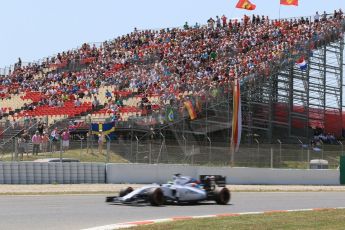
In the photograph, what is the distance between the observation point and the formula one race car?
66.5 feet

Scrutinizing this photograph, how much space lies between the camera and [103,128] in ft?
130

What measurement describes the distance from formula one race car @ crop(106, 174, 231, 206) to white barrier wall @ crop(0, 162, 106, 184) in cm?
992

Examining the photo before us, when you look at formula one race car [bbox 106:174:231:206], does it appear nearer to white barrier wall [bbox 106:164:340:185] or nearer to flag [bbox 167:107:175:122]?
white barrier wall [bbox 106:164:340:185]

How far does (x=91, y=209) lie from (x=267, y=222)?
4.92m

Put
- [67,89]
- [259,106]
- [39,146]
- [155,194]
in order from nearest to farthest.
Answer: [155,194] → [39,146] → [259,106] → [67,89]

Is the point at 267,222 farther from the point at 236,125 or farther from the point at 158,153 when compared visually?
the point at 236,125

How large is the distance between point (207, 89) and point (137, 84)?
6.75 m

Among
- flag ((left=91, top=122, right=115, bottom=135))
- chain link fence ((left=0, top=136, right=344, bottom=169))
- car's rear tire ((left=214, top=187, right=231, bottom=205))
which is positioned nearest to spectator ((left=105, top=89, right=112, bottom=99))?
flag ((left=91, top=122, right=115, bottom=135))

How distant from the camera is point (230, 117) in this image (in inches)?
1794

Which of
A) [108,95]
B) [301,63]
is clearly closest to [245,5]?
[301,63]

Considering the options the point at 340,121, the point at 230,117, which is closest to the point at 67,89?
the point at 230,117

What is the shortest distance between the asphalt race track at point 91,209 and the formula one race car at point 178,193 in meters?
0.26

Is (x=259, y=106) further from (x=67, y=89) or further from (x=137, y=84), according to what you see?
(x=67, y=89)

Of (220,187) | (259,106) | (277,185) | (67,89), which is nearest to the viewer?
Result: (220,187)
